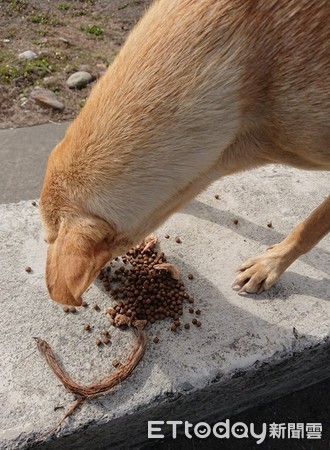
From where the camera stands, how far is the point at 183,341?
2889 millimetres

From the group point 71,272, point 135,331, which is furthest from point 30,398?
point 71,272

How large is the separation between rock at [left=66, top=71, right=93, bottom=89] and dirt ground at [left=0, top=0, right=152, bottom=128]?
61mm

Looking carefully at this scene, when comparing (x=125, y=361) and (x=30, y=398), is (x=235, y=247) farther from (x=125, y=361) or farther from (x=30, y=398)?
(x=30, y=398)

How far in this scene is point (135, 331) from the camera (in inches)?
115

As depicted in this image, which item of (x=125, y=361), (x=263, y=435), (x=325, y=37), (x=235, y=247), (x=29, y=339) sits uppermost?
(x=325, y=37)

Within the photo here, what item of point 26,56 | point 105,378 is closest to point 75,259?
point 105,378

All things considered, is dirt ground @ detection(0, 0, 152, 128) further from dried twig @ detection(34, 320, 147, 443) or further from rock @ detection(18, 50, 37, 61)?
dried twig @ detection(34, 320, 147, 443)

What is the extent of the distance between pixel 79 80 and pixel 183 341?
4.15 metres

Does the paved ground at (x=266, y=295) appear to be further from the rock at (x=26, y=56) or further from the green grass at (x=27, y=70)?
the rock at (x=26, y=56)

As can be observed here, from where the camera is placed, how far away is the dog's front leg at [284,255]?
10.3 ft

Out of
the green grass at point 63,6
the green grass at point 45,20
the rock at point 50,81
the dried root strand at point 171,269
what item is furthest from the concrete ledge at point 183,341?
the green grass at point 63,6

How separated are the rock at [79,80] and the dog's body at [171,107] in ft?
12.2

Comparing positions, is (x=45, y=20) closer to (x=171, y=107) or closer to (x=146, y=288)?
Answer: (x=146, y=288)

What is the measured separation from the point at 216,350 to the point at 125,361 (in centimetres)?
53
